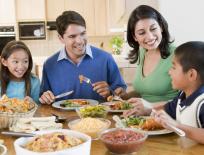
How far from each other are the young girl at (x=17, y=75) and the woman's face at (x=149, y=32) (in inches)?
31.3

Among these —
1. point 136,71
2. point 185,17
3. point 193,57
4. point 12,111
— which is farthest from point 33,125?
point 185,17

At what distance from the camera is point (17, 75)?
224cm

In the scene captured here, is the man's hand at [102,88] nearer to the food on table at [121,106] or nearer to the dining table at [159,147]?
the food on table at [121,106]

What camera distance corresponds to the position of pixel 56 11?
5.64 m

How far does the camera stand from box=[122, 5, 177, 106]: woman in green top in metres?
1.96

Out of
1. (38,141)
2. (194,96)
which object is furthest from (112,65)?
(38,141)

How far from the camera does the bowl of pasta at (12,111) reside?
1454 mm

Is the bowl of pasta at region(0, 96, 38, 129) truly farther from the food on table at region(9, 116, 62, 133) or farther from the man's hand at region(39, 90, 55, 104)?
the man's hand at region(39, 90, 55, 104)

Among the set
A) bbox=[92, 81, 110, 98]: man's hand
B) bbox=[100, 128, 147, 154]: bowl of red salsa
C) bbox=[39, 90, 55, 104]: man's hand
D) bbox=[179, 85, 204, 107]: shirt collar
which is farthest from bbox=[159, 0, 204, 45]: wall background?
bbox=[100, 128, 147, 154]: bowl of red salsa

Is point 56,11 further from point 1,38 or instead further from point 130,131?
point 130,131

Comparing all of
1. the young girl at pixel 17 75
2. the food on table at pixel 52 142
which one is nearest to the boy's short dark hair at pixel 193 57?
the food on table at pixel 52 142

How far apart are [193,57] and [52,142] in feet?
2.45

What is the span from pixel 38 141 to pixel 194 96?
70cm

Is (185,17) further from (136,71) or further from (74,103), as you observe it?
(74,103)
